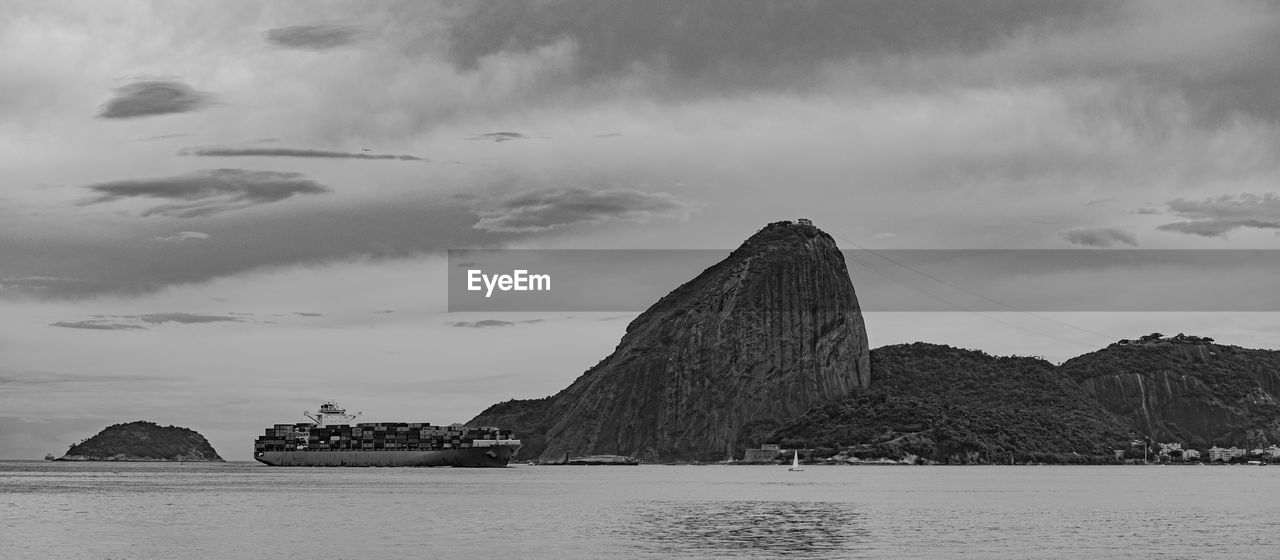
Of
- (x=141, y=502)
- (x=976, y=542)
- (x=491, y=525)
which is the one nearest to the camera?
(x=976, y=542)

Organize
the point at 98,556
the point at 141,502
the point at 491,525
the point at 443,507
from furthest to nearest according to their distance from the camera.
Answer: the point at 141,502, the point at 443,507, the point at 491,525, the point at 98,556

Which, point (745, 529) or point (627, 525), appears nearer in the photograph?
point (745, 529)

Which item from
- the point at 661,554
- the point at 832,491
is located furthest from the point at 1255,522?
the point at 832,491

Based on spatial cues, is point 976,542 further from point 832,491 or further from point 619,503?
point 832,491

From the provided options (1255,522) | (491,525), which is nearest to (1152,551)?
(1255,522)

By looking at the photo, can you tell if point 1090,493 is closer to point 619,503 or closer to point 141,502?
point 619,503

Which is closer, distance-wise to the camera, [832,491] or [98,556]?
[98,556]
